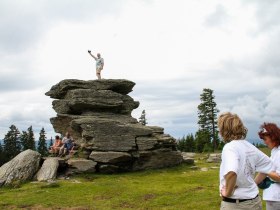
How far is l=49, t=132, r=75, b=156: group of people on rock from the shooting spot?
119 ft

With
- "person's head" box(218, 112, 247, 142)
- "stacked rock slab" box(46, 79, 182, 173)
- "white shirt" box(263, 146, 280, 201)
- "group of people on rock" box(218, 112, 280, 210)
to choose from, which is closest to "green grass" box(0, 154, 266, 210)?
"stacked rock slab" box(46, 79, 182, 173)

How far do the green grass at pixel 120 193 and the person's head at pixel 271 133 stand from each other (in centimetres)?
1208

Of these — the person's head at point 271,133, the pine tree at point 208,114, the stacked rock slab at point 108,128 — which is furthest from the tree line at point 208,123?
the person's head at point 271,133

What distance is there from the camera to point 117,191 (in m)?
25.8

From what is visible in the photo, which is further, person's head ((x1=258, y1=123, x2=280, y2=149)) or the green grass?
the green grass

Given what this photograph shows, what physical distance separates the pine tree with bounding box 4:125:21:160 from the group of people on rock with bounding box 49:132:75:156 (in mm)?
57297

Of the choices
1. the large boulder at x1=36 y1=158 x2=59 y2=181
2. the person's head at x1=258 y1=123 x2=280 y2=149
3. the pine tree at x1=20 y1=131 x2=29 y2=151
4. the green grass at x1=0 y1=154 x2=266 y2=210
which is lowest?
the green grass at x1=0 y1=154 x2=266 y2=210

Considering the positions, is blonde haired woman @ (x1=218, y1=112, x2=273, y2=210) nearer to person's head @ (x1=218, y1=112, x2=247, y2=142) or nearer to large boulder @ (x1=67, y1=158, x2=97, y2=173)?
person's head @ (x1=218, y1=112, x2=247, y2=142)

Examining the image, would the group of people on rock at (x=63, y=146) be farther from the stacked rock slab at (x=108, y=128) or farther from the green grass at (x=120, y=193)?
the green grass at (x=120, y=193)

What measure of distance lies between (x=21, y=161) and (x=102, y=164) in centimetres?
707

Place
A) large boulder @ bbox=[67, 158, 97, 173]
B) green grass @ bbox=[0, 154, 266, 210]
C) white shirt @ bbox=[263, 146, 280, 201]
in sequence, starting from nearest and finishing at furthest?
white shirt @ bbox=[263, 146, 280, 201]
green grass @ bbox=[0, 154, 266, 210]
large boulder @ bbox=[67, 158, 97, 173]

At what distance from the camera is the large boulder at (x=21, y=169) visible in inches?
1146

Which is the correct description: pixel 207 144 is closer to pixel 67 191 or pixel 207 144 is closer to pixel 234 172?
pixel 67 191

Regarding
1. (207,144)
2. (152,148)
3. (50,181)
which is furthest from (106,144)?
(207,144)
